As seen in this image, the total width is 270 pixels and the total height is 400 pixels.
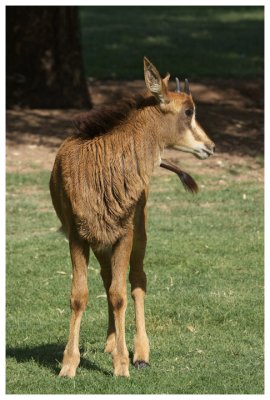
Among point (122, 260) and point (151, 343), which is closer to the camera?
point (122, 260)

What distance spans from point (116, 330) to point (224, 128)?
10878 mm

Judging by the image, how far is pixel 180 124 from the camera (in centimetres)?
826

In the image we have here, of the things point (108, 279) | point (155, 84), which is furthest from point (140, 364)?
point (155, 84)

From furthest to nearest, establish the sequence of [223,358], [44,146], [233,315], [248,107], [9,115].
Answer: [248,107] < [9,115] < [44,146] < [233,315] < [223,358]

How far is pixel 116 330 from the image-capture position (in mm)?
8172

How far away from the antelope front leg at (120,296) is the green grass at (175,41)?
1456 cm

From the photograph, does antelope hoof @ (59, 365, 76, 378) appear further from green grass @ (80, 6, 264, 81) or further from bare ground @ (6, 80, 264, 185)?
green grass @ (80, 6, 264, 81)

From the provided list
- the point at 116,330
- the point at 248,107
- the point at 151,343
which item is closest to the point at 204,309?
the point at 151,343

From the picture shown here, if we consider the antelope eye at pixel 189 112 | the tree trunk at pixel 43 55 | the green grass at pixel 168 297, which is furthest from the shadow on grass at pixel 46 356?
the tree trunk at pixel 43 55

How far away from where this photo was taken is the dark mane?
8273mm

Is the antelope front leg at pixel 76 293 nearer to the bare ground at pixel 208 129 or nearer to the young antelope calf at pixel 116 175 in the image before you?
the young antelope calf at pixel 116 175

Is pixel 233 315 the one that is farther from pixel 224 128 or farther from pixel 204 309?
pixel 224 128

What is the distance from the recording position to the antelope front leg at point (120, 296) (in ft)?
26.4

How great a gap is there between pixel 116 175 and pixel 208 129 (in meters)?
10.4
